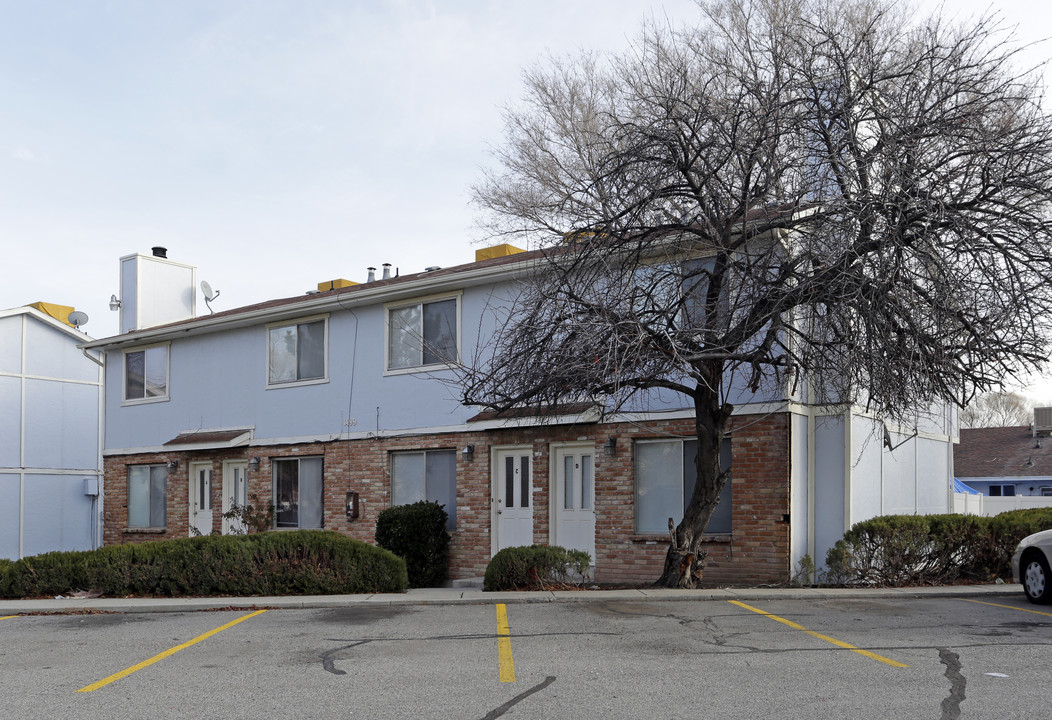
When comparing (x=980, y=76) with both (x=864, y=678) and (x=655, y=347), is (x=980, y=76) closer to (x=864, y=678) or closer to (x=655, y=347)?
(x=655, y=347)

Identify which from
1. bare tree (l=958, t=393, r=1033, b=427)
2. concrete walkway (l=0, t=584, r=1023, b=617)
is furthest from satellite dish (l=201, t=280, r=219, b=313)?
bare tree (l=958, t=393, r=1033, b=427)

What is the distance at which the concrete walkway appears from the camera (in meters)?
12.6

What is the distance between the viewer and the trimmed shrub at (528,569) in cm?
1365

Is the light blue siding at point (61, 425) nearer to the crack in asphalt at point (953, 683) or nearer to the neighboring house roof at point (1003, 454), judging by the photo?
the crack in asphalt at point (953, 683)

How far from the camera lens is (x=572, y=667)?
8055mm

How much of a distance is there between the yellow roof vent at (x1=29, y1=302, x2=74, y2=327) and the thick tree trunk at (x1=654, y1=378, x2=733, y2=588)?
2362cm

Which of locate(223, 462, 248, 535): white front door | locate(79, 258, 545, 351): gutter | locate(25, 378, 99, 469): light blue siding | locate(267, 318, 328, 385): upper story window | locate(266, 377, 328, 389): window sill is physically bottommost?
locate(223, 462, 248, 535): white front door

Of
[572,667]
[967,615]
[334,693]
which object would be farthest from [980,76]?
[334,693]

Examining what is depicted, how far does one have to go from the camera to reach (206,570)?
13.8m

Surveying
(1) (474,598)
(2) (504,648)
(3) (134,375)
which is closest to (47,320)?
(3) (134,375)

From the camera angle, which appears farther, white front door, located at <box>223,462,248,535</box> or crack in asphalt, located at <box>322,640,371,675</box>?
white front door, located at <box>223,462,248,535</box>

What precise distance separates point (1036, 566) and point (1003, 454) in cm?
3189

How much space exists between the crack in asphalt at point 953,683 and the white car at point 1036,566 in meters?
3.88

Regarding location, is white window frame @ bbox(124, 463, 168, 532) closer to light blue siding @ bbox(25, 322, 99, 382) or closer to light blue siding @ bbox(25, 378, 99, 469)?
light blue siding @ bbox(25, 378, 99, 469)
